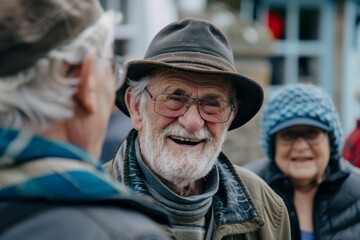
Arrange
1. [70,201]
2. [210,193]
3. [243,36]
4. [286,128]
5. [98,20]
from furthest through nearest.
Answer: [243,36] < [286,128] < [210,193] < [98,20] < [70,201]

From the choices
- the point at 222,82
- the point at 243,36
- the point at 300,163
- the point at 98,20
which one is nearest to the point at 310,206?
the point at 300,163

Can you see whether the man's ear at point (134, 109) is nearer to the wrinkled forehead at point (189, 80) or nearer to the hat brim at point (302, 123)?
the wrinkled forehead at point (189, 80)

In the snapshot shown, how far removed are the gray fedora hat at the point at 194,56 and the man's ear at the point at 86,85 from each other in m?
1.34

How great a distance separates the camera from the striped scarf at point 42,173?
1889mm

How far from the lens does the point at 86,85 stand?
2057mm

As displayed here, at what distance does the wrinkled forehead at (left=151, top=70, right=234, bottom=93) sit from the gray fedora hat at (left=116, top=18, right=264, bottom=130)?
37mm

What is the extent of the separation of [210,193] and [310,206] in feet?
4.60

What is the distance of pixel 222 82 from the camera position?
358 centimetres

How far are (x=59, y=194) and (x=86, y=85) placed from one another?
30 centimetres

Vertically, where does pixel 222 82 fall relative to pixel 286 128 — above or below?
above

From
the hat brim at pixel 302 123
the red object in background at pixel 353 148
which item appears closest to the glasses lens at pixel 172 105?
the hat brim at pixel 302 123

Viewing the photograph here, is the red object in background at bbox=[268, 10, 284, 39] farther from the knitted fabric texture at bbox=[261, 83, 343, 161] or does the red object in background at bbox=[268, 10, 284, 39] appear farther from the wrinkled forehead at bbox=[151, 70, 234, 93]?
the wrinkled forehead at bbox=[151, 70, 234, 93]

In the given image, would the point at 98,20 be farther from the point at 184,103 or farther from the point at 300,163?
the point at 300,163

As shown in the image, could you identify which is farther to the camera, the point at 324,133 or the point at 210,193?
the point at 324,133
